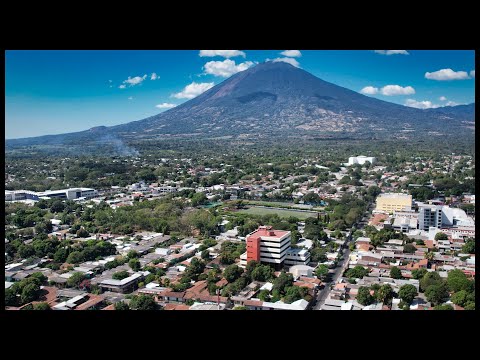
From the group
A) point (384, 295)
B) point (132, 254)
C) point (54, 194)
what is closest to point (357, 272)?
point (384, 295)

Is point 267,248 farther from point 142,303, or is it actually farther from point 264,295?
point 142,303

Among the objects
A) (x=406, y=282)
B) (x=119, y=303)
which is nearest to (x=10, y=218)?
(x=119, y=303)

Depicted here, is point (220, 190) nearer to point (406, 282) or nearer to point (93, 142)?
point (406, 282)

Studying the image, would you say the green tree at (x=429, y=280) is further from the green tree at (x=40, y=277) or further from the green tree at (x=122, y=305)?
the green tree at (x=40, y=277)

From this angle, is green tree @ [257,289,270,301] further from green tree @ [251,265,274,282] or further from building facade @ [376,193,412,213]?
building facade @ [376,193,412,213]

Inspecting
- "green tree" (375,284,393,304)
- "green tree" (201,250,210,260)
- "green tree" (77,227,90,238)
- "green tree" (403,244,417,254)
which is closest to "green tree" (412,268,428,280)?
"green tree" (375,284,393,304)
